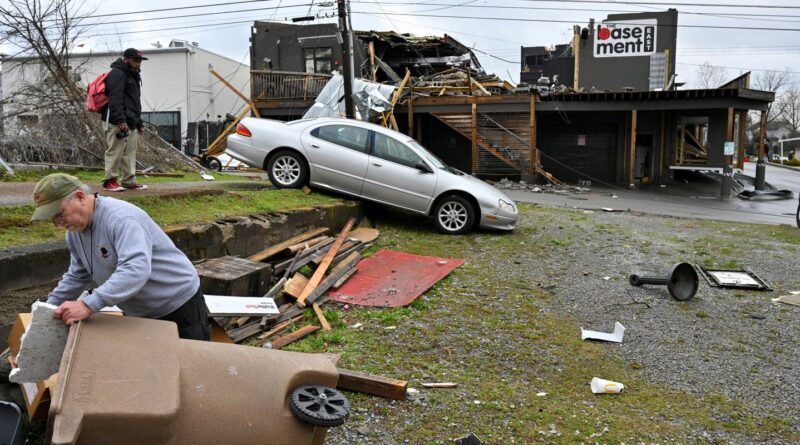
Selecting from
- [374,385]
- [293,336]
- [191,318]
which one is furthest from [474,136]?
[191,318]

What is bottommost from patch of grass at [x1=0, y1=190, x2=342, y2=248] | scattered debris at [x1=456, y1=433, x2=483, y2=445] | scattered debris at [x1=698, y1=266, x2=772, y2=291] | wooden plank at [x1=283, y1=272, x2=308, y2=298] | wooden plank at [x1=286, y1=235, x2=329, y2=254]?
scattered debris at [x1=456, y1=433, x2=483, y2=445]

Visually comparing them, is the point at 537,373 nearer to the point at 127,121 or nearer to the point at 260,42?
the point at 127,121

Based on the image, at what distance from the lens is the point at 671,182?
77.6 feet

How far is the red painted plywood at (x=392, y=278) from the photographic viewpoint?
23.0 feet

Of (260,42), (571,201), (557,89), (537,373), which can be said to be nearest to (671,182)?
(557,89)

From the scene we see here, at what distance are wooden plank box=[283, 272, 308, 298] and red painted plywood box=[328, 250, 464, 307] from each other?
1.06 ft

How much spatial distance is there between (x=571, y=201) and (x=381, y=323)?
11.9m

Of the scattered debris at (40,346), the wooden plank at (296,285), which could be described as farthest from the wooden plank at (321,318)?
the scattered debris at (40,346)

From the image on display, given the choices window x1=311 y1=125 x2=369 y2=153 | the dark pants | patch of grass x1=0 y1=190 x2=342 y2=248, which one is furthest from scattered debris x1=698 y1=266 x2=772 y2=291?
the dark pants

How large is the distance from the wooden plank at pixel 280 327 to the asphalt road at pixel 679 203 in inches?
424

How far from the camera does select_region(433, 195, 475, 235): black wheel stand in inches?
406

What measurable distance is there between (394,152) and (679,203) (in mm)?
11155

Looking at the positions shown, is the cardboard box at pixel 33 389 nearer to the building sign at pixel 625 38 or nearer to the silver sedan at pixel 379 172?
the silver sedan at pixel 379 172

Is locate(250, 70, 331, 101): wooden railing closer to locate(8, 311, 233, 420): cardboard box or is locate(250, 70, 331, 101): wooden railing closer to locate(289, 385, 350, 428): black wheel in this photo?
locate(8, 311, 233, 420): cardboard box
